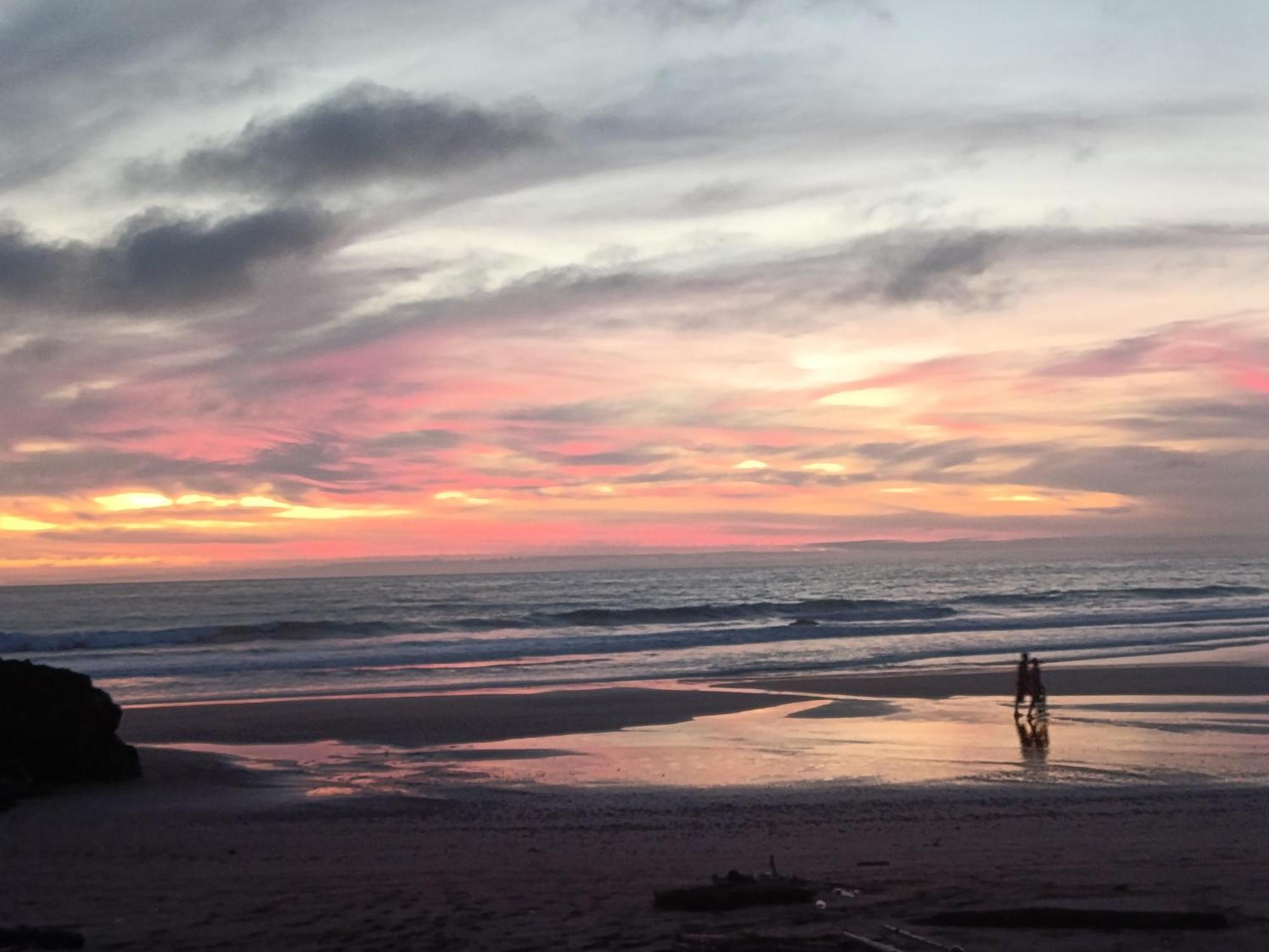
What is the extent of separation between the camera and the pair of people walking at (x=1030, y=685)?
1672cm

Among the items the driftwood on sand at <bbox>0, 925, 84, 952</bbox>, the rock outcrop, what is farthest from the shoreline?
the driftwood on sand at <bbox>0, 925, 84, 952</bbox>

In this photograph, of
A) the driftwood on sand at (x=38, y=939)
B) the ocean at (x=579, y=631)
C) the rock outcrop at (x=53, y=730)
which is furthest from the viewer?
the ocean at (x=579, y=631)

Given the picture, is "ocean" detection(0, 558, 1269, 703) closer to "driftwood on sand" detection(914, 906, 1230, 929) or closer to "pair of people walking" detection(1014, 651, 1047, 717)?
"pair of people walking" detection(1014, 651, 1047, 717)

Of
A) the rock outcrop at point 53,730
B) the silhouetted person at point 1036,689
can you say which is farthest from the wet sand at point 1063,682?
the rock outcrop at point 53,730

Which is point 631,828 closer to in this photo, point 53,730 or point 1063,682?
point 53,730

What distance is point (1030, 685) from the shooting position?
17594 millimetres

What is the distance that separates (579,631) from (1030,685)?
31725 millimetres

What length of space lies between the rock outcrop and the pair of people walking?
12.6 m

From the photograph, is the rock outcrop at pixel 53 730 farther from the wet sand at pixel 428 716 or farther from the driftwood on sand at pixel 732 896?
the driftwood on sand at pixel 732 896

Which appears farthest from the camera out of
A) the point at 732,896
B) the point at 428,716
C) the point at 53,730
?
the point at 428,716

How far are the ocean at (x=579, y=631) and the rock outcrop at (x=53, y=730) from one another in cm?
1146

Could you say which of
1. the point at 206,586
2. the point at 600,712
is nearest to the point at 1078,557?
the point at 206,586

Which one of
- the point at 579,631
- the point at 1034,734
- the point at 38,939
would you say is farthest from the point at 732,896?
the point at 579,631

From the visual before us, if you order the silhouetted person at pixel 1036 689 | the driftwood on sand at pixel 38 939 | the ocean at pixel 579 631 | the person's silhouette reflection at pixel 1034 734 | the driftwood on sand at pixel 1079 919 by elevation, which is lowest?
the ocean at pixel 579 631
